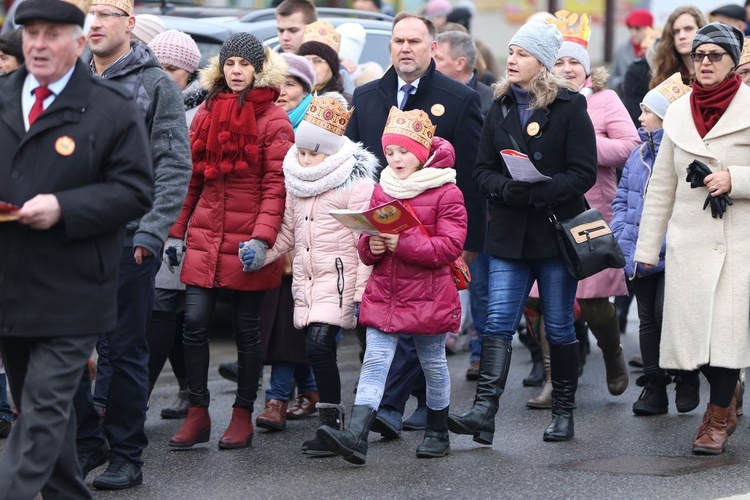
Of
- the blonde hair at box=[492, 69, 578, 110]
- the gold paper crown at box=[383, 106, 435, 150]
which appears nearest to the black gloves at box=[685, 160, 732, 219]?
the blonde hair at box=[492, 69, 578, 110]

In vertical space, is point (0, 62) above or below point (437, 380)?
above

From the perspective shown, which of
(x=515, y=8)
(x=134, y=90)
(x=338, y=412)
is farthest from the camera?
(x=515, y=8)

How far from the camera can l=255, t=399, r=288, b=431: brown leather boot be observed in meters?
7.43

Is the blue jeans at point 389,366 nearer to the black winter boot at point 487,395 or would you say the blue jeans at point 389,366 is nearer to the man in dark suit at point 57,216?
the black winter boot at point 487,395

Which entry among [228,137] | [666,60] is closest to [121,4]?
[228,137]

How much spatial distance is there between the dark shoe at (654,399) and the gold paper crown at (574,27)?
2302mm

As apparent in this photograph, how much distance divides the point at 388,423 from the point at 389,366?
56cm

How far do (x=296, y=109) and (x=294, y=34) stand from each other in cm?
205

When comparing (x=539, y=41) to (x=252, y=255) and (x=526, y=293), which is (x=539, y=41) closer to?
(x=526, y=293)

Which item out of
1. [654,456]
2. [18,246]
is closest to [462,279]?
[654,456]

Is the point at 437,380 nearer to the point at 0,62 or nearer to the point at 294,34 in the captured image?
the point at 0,62

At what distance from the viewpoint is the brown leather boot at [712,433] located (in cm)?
675

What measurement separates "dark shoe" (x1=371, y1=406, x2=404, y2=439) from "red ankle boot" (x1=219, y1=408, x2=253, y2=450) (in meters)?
0.63

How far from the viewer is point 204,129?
6977mm
